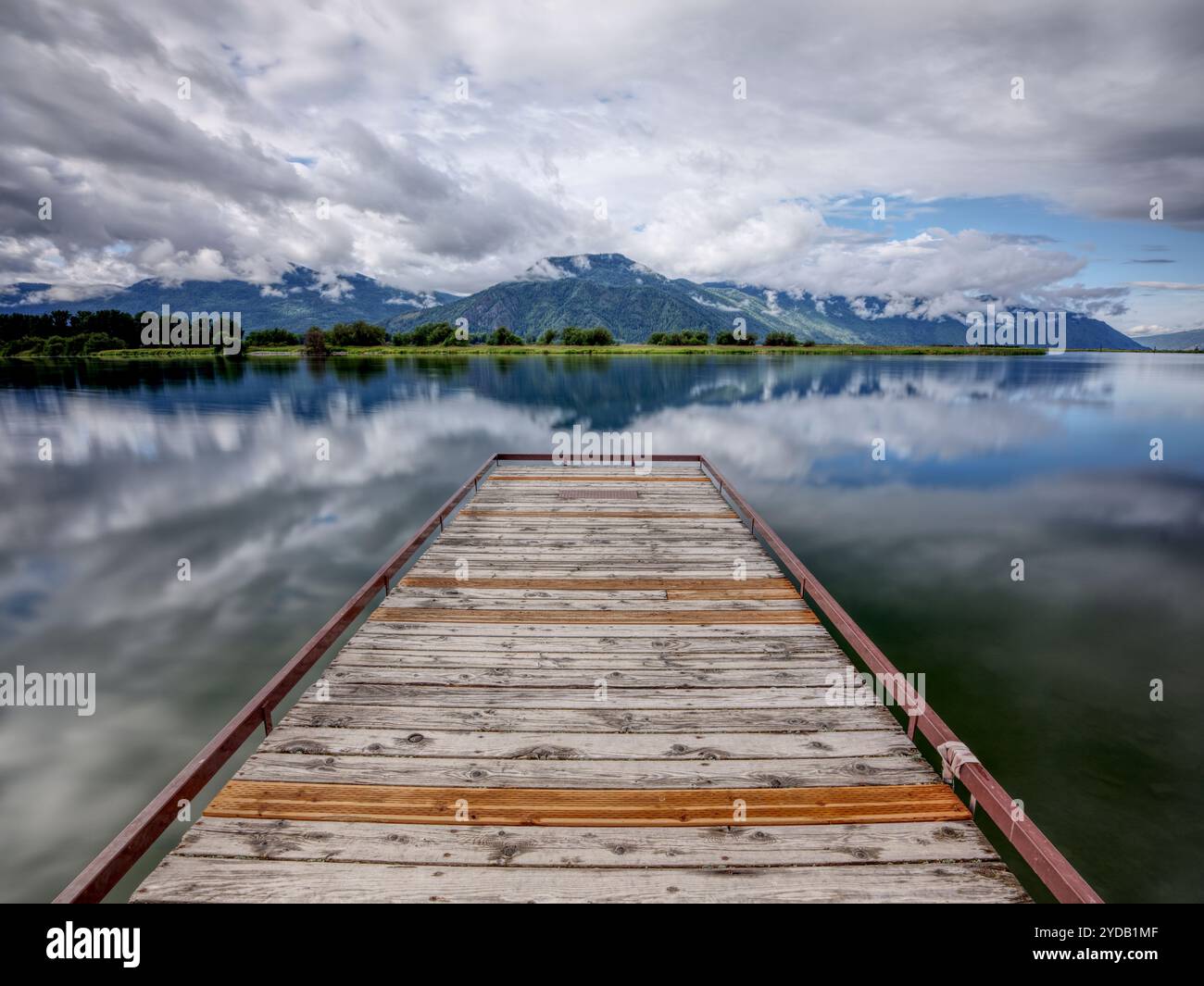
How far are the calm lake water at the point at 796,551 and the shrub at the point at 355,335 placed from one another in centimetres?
12645

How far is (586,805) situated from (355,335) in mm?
171612

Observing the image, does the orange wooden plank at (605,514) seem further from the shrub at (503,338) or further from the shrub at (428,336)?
the shrub at (428,336)

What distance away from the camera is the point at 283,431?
3098 centimetres

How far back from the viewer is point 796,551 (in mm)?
13734

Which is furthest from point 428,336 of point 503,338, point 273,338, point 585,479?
point 585,479

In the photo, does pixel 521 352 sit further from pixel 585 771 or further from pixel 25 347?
pixel 585 771

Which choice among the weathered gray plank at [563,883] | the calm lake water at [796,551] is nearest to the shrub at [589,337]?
the calm lake water at [796,551]

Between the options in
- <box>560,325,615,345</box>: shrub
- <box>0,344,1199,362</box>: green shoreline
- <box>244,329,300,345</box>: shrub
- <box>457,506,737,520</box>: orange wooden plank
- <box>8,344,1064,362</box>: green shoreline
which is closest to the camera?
<box>457,506,737,520</box>: orange wooden plank

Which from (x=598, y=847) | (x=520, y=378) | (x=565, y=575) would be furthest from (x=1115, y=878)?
(x=520, y=378)

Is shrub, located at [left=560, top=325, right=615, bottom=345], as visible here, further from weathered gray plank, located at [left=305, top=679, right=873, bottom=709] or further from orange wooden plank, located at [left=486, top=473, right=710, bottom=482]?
weathered gray plank, located at [left=305, top=679, right=873, bottom=709]

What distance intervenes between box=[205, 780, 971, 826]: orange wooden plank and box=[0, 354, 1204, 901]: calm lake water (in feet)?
8.85

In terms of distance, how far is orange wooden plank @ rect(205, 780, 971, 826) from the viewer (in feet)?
13.7

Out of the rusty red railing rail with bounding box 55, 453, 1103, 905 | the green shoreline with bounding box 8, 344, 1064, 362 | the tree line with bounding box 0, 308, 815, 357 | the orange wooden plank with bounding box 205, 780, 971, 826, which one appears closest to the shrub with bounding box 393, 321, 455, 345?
the tree line with bounding box 0, 308, 815, 357

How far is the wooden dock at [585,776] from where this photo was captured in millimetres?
3693
